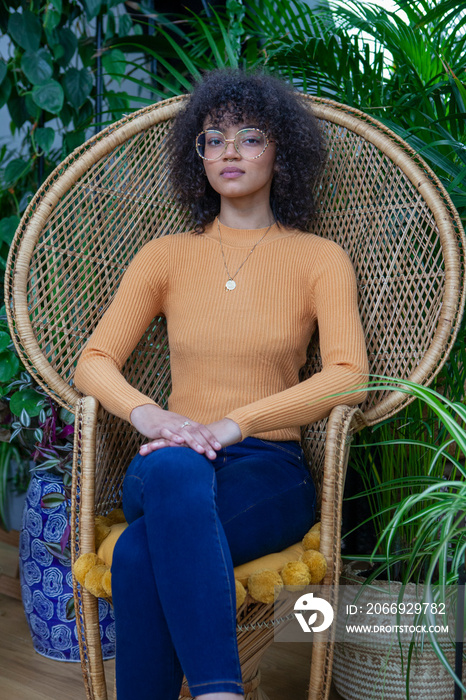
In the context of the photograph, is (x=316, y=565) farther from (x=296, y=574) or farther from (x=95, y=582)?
(x=95, y=582)

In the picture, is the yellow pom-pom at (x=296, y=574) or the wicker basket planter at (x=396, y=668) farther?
the wicker basket planter at (x=396, y=668)

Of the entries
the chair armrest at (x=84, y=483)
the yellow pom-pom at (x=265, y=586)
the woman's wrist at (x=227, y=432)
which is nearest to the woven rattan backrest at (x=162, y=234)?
the chair armrest at (x=84, y=483)

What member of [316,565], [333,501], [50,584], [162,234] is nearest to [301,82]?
[162,234]

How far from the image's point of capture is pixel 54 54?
7.22ft

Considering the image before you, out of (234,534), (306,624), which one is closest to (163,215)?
(234,534)

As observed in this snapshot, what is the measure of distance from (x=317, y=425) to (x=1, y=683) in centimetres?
97

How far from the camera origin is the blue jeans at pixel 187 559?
1.06 m

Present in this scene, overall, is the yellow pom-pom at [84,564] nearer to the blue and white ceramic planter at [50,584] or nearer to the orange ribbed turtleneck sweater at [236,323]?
the orange ribbed turtleneck sweater at [236,323]

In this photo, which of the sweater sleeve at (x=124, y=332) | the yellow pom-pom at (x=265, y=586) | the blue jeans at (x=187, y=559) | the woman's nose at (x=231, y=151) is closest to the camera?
the blue jeans at (x=187, y=559)

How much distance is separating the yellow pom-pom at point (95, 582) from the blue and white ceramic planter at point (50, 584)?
503mm

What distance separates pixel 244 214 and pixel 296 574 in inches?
33.5

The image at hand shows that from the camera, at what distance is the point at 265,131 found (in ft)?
5.24

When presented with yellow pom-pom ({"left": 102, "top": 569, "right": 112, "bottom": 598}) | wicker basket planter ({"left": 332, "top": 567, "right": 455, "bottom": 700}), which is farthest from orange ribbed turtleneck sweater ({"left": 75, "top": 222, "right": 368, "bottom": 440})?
wicker basket planter ({"left": 332, "top": 567, "right": 455, "bottom": 700})

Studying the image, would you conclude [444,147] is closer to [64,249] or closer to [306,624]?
[64,249]
